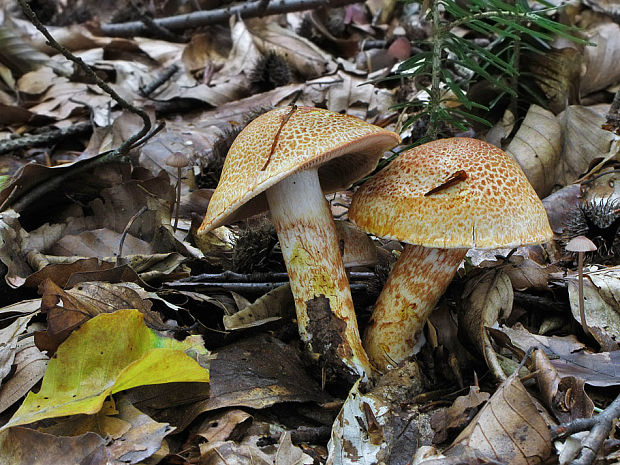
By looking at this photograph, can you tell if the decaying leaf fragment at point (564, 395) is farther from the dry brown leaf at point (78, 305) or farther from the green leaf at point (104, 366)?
the dry brown leaf at point (78, 305)

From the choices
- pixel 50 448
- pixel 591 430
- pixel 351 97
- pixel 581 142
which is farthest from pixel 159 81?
pixel 591 430

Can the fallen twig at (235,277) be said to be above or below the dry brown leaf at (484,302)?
below

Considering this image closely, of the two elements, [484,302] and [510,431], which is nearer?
[510,431]

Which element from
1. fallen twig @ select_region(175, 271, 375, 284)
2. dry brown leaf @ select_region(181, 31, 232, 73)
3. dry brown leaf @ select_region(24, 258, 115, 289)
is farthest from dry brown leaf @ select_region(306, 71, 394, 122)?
dry brown leaf @ select_region(24, 258, 115, 289)

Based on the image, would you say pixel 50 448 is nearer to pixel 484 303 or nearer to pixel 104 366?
pixel 104 366

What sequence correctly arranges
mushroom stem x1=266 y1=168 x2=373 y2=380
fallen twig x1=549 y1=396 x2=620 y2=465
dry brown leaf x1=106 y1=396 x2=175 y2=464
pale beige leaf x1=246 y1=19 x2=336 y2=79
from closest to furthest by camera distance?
fallen twig x1=549 y1=396 x2=620 y2=465 → dry brown leaf x1=106 y1=396 x2=175 y2=464 → mushroom stem x1=266 y1=168 x2=373 y2=380 → pale beige leaf x1=246 y1=19 x2=336 y2=79

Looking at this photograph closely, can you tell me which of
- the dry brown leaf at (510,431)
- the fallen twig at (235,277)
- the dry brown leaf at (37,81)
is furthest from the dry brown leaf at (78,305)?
the dry brown leaf at (37,81)

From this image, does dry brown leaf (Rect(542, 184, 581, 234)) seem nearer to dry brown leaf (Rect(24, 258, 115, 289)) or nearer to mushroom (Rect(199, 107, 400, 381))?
mushroom (Rect(199, 107, 400, 381))
